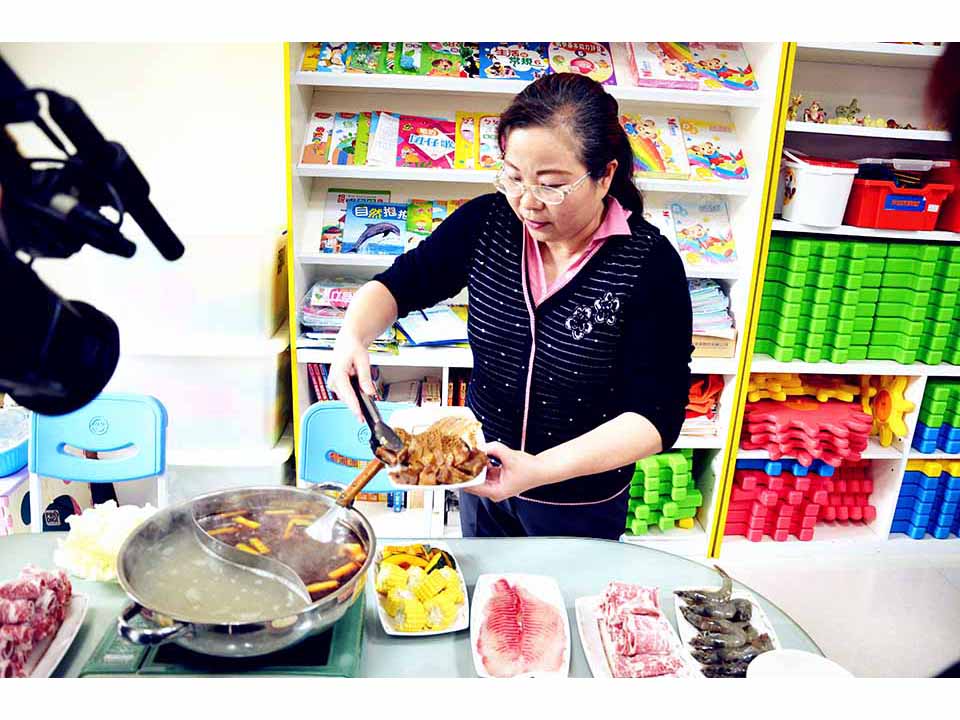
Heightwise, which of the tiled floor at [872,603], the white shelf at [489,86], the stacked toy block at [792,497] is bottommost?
the tiled floor at [872,603]

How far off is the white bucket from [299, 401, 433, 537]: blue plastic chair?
148cm

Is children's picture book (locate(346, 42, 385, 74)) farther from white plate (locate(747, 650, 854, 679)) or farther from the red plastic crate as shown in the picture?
white plate (locate(747, 650, 854, 679))

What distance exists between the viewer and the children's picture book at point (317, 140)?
2250 millimetres

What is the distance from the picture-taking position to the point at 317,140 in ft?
7.50

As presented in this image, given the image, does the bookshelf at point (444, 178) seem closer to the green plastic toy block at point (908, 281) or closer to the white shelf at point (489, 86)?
the white shelf at point (489, 86)

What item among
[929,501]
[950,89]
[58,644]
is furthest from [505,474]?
[929,501]

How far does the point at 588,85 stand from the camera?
1.22 meters

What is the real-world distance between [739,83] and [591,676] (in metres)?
1.91

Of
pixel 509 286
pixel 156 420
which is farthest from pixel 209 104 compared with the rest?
pixel 509 286

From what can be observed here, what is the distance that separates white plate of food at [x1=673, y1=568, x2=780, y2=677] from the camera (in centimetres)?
106

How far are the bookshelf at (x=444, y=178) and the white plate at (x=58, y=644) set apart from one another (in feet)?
4.39

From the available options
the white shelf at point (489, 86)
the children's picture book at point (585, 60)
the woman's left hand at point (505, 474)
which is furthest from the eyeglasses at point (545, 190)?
the children's picture book at point (585, 60)

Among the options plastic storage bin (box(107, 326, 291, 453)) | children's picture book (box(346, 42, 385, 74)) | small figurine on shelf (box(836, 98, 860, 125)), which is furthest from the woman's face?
small figurine on shelf (box(836, 98, 860, 125))
